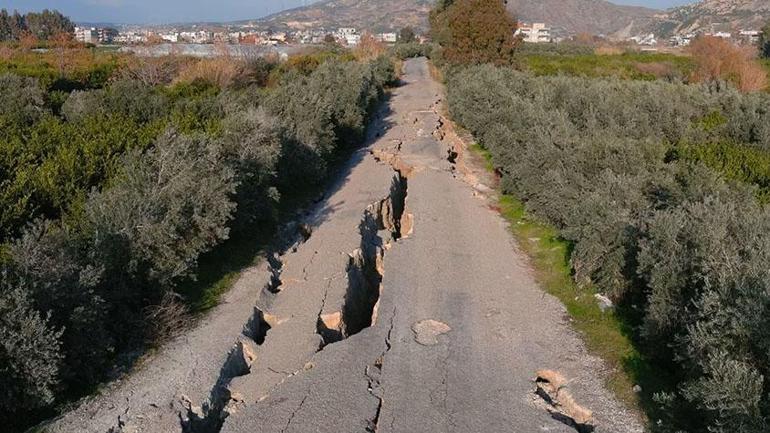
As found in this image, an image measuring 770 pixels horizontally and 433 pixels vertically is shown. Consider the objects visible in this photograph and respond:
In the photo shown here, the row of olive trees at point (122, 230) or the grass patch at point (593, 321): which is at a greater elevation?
the row of olive trees at point (122, 230)

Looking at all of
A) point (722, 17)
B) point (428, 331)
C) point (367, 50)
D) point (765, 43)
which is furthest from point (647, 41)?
point (428, 331)

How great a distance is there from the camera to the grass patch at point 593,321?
861cm

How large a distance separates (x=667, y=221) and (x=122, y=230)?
28.4ft

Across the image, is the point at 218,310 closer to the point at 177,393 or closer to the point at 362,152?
the point at 177,393

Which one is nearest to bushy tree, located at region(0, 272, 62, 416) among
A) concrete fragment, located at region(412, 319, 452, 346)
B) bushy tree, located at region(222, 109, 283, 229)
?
concrete fragment, located at region(412, 319, 452, 346)

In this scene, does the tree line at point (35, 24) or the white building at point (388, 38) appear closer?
the tree line at point (35, 24)

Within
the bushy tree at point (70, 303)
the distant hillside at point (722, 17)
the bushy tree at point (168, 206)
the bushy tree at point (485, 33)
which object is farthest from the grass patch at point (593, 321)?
the distant hillside at point (722, 17)

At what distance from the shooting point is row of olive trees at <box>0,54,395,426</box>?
761cm

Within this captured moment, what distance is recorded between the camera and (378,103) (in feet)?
123

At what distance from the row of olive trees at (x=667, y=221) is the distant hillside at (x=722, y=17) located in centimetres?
14947

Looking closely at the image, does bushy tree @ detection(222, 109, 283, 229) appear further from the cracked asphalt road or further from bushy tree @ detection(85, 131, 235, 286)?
the cracked asphalt road

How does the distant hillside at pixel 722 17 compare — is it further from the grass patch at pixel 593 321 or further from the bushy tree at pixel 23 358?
the bushy tree at pixel 23 358

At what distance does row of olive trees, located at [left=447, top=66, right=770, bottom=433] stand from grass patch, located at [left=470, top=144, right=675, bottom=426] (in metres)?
0.21

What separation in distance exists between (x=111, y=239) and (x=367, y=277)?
5.11 meters
